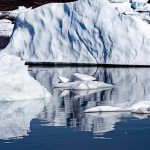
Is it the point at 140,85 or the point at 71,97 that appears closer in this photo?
the point at 71,97

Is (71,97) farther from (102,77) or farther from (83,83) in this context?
(102,77)

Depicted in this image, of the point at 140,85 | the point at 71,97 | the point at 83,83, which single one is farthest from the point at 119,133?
the point at 140,85

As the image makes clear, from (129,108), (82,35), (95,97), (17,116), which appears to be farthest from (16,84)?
(82,35)

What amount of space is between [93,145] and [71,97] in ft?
20.2

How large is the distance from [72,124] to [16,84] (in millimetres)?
3540

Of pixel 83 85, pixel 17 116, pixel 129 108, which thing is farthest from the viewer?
pixel 83 85

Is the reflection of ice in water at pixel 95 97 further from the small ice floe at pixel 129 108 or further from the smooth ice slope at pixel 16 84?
the smooth ice slope at pixel 16 84

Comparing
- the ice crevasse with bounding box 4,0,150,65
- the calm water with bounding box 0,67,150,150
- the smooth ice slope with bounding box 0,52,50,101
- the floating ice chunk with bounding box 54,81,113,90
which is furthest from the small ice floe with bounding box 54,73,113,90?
the ice crevasse with bounding box 4,0,150,65

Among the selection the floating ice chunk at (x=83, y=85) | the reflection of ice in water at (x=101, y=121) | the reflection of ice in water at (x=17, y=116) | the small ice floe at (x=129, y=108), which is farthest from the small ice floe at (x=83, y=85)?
the reflection of ice in water at (x=101, y=121)

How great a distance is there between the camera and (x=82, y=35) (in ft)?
78.2

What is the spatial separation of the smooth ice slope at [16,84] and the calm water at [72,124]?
32 cm

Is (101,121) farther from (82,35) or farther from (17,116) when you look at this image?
(82,35)

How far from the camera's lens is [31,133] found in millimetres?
8320

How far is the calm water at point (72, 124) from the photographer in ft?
24.6
